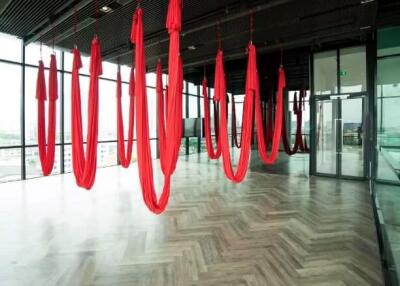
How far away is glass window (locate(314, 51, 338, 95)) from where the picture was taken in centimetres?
728

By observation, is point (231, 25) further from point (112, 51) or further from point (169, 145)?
point (169, 145)

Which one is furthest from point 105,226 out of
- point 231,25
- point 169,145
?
point 231,25

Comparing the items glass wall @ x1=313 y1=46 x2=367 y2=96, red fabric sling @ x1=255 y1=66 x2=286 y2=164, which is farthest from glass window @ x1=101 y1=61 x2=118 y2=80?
glass wall @ x1=313 y1=46 x2=367 y2=96

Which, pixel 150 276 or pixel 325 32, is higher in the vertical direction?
pixel 325 32

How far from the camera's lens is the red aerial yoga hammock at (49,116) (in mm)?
4223

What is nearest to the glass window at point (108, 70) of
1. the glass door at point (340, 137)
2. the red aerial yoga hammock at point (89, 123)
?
the red aerial yoga hammock at point (89, 123)

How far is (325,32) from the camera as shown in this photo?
5.79 metres

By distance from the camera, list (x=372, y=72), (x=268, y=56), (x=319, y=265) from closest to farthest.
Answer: (x=319, y=265) < (x=372, y=72) < (x=268, y=56)

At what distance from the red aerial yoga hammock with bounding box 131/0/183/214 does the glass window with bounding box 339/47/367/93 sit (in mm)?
6017

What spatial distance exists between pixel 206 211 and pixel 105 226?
1591 mm

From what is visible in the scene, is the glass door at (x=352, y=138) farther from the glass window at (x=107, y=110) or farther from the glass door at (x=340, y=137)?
the glass window at (x=107, y=110)

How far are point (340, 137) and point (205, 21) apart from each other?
4667 mm

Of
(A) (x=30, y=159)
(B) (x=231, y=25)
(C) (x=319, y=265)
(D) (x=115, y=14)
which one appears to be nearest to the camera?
(C) (x=319, y=265)

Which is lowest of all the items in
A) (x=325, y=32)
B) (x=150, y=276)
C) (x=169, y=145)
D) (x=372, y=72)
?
(x=150, y=276)
